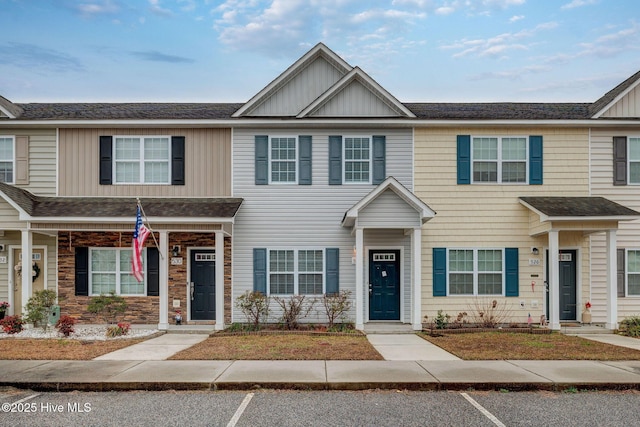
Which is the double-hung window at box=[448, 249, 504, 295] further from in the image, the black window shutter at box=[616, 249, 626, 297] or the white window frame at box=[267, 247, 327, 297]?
the white window frame at box=[267, 247, 327, 297]

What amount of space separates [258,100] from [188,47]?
7.77 meters

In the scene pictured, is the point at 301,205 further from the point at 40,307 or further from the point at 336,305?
the point at 40,307

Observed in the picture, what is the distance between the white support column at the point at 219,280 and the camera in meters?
13.5

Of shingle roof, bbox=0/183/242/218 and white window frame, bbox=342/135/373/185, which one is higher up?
white window frame, bbox=342/135/373/185

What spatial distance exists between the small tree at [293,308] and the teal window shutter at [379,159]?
13.4 feet

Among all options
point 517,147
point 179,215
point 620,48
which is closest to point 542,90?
point 620,48

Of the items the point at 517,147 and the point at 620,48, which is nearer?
the point at 517,147

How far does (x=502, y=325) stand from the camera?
561 inches

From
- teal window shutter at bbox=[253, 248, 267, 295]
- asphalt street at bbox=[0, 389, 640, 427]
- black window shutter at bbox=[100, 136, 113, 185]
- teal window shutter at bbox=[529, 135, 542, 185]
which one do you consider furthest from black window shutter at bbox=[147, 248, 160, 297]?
teal window shutter at bbox=[529, 135, 542, 185]

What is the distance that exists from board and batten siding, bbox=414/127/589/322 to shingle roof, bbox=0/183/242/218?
5767 millimetres

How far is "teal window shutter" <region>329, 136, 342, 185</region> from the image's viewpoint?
1472cm

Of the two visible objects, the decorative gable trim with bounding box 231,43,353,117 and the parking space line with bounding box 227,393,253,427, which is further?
the decorative gable trim with bounding box 231,43,353,117

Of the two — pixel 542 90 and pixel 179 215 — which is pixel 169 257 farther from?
pixel 542 90

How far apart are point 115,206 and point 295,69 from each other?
6591 millimetres
